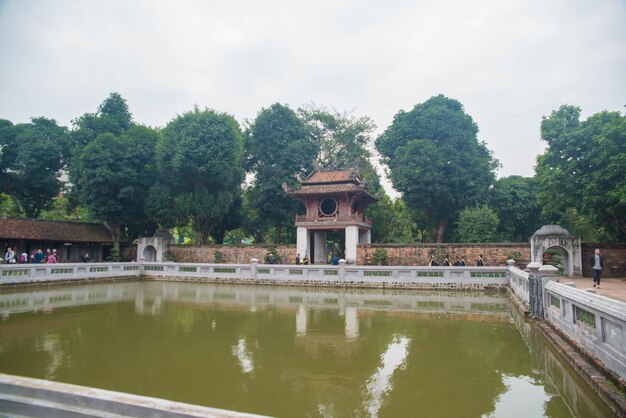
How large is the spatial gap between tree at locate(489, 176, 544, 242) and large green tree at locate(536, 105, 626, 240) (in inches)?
419

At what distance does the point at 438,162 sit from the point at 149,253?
21751 millimetres

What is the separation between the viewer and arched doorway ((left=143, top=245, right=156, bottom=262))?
29281mm

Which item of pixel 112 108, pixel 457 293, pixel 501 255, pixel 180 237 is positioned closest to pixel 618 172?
pixel 501 255

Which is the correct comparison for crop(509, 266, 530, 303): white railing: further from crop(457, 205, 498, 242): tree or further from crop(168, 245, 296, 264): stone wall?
crop(168, 245, 296, 264): stone wall

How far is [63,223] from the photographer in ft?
92.7

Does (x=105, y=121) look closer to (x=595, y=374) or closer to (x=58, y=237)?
(x=58, y=237)

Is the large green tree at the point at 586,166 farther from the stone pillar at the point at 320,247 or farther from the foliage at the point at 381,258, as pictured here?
the stone pillar at the point at 320,247

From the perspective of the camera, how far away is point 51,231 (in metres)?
26.8

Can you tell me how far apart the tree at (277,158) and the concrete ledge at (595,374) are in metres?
25.7

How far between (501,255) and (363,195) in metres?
9.38

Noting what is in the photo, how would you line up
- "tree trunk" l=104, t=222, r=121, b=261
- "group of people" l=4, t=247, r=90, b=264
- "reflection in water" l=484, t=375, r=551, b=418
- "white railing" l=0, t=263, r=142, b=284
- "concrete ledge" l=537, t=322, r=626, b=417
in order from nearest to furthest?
"concrete ledge" l=537, t=322, r=626, b=417 < "reflection in water" l=484, t=375, r=551, b=418 < "white railing" l=0, t=263, r=142, b=284 < "group of people" l=4, t=247, r=90, b=264 < "tree trunk" l=104, t=222, r=121, b=261

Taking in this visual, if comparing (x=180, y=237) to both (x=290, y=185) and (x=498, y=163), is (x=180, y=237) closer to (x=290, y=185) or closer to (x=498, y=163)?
(x=290, y=185)

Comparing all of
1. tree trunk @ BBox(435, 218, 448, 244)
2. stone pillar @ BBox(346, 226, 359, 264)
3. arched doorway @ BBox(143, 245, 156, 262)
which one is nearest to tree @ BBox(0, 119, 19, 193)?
arched doorway @ BBox(143, 245, 156, 262)

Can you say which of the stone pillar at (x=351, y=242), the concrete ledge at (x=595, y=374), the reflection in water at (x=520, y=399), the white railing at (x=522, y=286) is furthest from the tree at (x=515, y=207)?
the reflection in water at (x=520, y=399)
